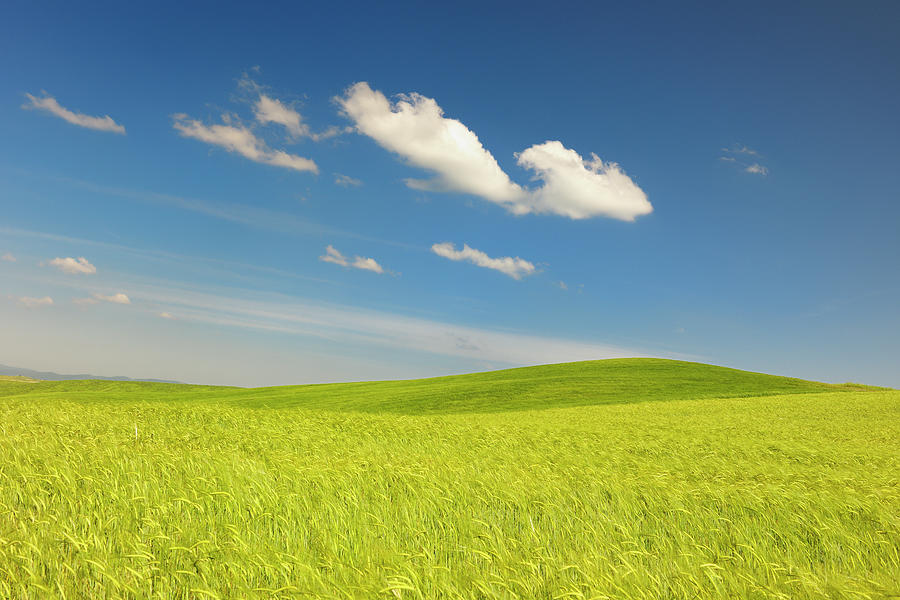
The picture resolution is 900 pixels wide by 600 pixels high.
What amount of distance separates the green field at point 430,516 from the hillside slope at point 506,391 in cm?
2156

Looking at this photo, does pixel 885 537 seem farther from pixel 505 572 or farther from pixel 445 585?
pixel 445 585

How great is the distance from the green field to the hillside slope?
849 inches

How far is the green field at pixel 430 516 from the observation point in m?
3.18

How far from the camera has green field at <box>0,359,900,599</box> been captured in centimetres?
318

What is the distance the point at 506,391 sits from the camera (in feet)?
127

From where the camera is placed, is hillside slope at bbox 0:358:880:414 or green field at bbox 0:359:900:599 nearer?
green field at bbox 0:359:900:599

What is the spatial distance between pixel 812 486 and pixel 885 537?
7.41 feet

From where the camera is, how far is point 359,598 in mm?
2793

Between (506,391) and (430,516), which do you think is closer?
(430,516)

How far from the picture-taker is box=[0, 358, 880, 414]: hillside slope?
107 feet

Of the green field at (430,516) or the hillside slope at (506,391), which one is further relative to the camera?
the hillside slope at (506,391)

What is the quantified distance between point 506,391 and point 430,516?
113ft

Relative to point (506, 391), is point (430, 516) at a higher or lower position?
higher

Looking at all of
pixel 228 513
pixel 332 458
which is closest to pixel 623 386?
pixel 332 458
